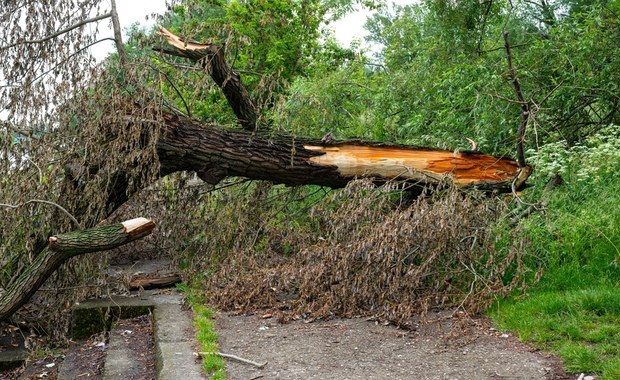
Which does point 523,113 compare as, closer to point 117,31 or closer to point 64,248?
point 117,31

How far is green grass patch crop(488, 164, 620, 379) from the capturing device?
14.9 ft

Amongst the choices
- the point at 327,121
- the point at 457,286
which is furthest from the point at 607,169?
the point at 327,121

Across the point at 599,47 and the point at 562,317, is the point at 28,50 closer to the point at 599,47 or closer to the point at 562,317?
the point at 562,317

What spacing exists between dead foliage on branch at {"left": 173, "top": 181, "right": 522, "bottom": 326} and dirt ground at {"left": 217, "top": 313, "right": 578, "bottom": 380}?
0.21m

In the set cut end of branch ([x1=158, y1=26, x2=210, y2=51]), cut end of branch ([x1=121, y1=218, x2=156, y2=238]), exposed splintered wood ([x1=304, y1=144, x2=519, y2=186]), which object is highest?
cut end of branch ([x1=158, y1=26, x2=210, y2=51])

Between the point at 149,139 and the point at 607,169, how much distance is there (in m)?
4.10

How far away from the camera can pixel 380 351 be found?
4.93 m

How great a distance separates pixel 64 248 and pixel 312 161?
8.35 ft

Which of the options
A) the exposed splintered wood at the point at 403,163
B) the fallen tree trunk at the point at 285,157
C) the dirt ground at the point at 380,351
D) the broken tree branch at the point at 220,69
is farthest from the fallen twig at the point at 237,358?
the broken tree branch at the point at 220,69

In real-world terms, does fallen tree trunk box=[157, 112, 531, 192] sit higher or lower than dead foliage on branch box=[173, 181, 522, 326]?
higher

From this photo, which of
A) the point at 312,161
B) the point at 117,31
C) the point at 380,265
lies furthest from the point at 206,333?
the point at 117,31

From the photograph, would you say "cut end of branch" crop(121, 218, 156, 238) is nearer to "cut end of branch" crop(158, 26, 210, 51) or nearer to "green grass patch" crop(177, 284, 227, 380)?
"green grass patch" crop(177, 284, 227, 380)

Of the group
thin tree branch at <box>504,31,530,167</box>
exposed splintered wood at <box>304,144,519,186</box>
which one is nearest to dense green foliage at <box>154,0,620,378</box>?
thin tree branch at <box>504,31,530,167</box>

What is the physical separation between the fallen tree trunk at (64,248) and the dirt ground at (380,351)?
1.07 meters
